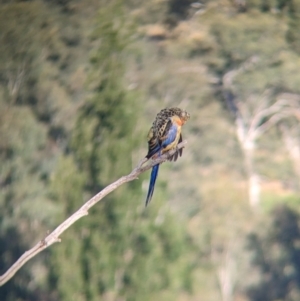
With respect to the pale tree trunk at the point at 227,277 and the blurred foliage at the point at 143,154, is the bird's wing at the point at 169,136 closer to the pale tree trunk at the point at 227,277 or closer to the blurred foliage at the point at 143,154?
the blurred foliage at the point at 143,154

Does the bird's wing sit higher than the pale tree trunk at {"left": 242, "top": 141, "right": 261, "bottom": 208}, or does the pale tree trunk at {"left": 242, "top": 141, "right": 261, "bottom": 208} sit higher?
the bird's wing

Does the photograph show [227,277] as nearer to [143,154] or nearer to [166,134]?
[143,154]

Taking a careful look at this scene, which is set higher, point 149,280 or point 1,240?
point 1,240

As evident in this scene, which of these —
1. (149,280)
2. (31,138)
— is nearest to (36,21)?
(31,138)

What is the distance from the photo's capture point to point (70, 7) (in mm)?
3762

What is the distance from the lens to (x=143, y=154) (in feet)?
11.9

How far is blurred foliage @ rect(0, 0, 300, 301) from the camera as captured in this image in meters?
3.53

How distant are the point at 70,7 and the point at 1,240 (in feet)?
5.02

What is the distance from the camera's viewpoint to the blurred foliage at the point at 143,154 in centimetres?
353

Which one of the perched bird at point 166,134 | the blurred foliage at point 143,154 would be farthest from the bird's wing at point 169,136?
the blurred foliage at point 143,154

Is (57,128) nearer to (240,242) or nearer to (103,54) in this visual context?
(103,54)

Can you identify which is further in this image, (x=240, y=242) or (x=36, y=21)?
(x=36, y=21)

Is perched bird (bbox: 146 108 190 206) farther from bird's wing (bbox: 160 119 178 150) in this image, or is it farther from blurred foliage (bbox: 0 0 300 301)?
blurred foliage (bbox: 0 0 300 301)

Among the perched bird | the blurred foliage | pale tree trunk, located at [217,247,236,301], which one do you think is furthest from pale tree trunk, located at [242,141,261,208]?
the perched bird
